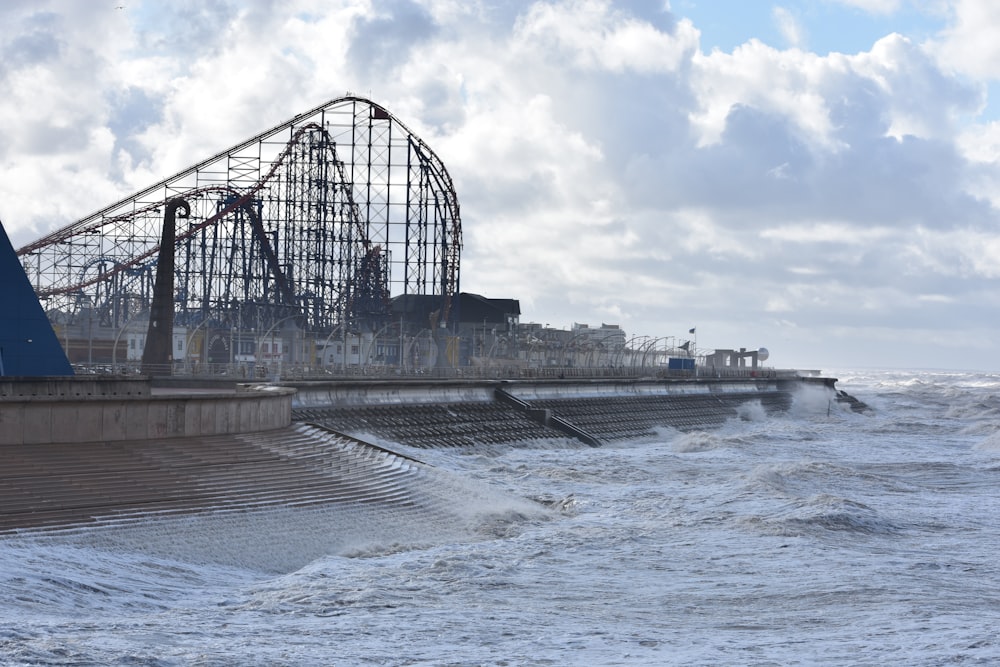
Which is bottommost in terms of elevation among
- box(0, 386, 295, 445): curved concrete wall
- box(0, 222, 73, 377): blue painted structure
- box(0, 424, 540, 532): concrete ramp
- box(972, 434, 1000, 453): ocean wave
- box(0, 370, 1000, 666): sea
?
box(0, 370, 1000, 666): sea

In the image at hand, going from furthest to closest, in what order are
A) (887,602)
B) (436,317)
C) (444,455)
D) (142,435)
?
(436,317)
(444,455)
(142,435)
(887,602)

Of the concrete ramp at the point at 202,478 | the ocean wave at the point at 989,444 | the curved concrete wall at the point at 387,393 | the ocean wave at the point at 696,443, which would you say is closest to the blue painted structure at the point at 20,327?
the concrete ramp at the point at 202,478

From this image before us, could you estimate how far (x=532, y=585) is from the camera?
66.3 feet

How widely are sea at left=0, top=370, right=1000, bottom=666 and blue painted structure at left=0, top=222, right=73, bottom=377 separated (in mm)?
10297

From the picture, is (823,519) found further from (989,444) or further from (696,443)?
(989,444)

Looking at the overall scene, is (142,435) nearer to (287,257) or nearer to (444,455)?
(444,455)

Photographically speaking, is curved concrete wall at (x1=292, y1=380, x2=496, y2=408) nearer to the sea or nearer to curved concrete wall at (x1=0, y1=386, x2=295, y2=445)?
the sea

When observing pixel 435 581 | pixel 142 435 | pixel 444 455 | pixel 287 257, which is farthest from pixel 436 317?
pixel 435 581

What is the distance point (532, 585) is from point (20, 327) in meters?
16.5

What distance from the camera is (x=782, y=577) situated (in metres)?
21.8

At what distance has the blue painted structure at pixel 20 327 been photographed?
2956 cm

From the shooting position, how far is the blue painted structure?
29558 millimetres

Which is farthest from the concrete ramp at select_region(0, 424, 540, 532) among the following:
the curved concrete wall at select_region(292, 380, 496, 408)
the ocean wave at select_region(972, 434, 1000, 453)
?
the ocean wave at select_region(972, 434, 1000, 453)

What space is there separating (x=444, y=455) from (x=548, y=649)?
25933 mm
